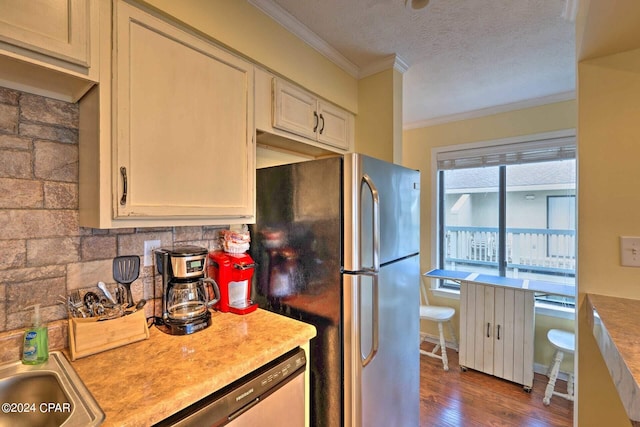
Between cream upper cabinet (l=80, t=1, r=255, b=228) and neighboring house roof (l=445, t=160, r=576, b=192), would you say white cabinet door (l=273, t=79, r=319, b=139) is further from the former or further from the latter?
neighboring house roof (l=445, t=160, r=576, b=192)

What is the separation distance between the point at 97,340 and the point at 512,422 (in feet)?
8.48

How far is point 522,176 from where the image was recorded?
2859 mm

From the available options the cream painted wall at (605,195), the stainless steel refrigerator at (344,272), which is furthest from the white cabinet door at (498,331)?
the stainless steel refrigerator at (344,272)

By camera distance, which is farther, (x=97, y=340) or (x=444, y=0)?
(x=444, y=0)

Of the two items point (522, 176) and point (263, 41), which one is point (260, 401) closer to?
point (263, 41)

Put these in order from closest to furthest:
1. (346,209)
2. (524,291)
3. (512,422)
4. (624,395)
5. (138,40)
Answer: (624,395) < (138,40) < (346,209) < (512,422) < (524,291)

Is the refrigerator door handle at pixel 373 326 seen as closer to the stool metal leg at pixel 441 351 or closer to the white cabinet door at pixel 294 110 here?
the white cabinet door at pixel 294 110

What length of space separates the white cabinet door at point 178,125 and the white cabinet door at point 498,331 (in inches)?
92.1

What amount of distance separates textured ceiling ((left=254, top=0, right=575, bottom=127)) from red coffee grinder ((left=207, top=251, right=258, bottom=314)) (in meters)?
1.32

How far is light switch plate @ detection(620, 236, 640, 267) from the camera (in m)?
1.21

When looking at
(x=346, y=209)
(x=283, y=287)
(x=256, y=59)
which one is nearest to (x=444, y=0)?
A: (x=256, y=59)

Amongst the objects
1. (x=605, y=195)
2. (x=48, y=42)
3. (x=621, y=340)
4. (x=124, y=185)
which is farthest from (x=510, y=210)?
(x=48, y=42)

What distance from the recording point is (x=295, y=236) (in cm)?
138

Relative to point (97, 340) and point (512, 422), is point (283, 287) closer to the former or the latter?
point (97, 340)
